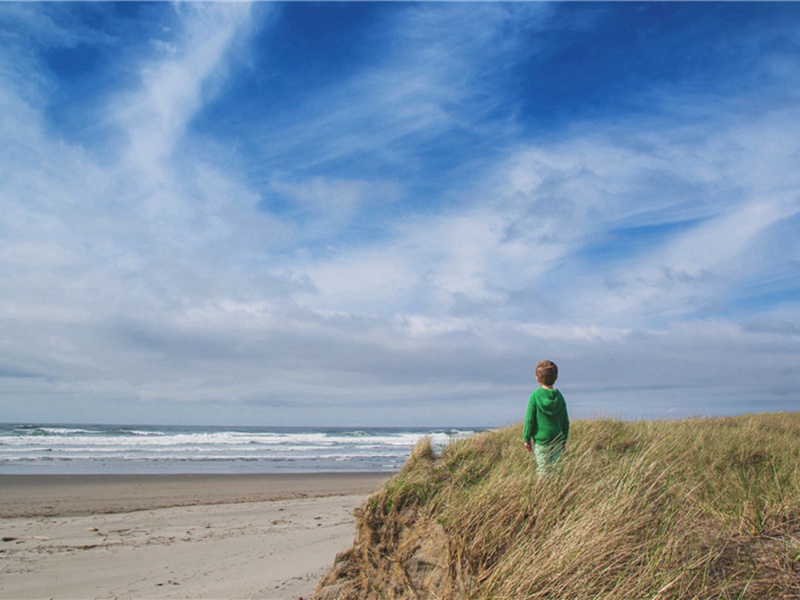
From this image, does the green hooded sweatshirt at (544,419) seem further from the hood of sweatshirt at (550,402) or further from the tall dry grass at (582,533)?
the tall dry grass at (582,533)

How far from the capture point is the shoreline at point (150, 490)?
13.3m

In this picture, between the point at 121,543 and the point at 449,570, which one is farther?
the point at 121,543

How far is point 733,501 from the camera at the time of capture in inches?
198

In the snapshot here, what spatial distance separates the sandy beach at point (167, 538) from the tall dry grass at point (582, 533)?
191 centimetres

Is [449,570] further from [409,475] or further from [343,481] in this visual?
[343,481]

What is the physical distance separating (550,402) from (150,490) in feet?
47.7

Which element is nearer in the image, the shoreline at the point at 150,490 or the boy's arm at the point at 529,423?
the boy's arm at the point at 529,423

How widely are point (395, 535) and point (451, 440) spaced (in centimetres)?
344

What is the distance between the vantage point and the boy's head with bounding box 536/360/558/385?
19.6 ft

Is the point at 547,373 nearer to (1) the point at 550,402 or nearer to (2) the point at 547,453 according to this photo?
(1) the point at 550,402

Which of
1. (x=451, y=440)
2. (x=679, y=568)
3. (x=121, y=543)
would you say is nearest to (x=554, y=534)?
(x=679, y=568)

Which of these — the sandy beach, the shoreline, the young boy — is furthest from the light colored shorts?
the shoreline

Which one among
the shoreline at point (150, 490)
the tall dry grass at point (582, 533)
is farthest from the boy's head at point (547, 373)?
the shoreline at point (150, 490)

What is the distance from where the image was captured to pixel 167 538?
31.4ft
